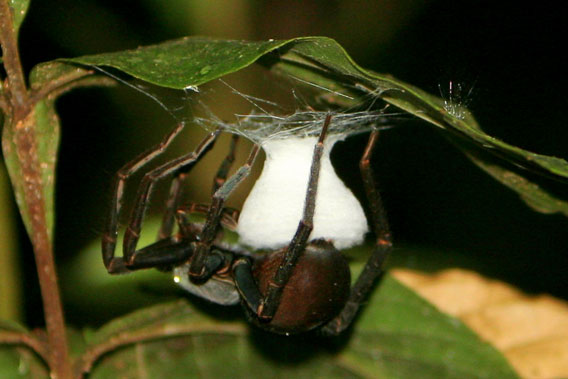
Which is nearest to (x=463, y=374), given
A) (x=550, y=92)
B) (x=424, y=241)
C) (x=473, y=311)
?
(x=473, y=311)

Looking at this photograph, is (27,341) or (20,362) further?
(20,362)

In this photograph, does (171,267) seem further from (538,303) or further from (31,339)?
(538,303)

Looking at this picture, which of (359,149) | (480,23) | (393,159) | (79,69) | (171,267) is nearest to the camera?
(79,69)

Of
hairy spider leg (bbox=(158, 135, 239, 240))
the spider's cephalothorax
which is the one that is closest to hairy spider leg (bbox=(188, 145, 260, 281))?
the spider's cephalothorax

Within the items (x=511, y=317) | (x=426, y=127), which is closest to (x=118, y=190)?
(x=426, y=127)

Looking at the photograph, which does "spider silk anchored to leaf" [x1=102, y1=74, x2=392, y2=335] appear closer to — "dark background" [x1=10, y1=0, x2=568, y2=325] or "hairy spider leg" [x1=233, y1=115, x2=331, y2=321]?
"hairy spider leg" [x1=233, y1=115, x2=331, y2=321]

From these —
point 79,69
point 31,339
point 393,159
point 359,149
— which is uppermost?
point 79,69

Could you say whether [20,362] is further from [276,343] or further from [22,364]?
[276,343]
